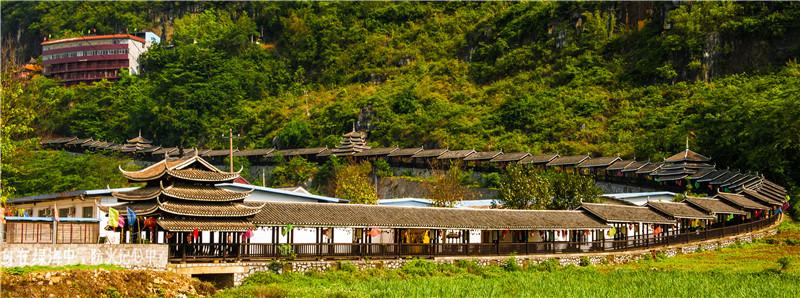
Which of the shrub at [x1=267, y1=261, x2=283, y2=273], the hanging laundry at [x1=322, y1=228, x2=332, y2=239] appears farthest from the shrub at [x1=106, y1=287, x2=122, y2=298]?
the hanging laundry at [x1=322, y1=228, x2=332, y2=239]

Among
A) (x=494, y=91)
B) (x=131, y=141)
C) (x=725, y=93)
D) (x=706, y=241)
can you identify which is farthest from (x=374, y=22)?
(x=706, y=241)

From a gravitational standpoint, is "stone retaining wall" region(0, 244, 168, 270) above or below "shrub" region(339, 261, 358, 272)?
above

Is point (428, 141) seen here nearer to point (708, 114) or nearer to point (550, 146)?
point (550, 146)

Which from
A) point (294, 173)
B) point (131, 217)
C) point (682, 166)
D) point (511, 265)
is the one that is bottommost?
point (511, 265)

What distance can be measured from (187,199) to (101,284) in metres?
6.96

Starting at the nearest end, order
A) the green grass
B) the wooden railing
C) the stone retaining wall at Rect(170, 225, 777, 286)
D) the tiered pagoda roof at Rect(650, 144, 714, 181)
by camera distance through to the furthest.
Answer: the green grass, the stone retaining wall at Rect(170, 225, 777, 286), the wooden railing, the tiered pagoda roof at Rect(650, 144, 714, 181)

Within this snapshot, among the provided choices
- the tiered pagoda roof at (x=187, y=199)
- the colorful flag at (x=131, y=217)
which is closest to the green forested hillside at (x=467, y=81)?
the tiered pagoda roof at (x=187, y=199)

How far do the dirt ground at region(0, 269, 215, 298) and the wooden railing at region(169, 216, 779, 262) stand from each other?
2330 mm

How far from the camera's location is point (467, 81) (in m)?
135

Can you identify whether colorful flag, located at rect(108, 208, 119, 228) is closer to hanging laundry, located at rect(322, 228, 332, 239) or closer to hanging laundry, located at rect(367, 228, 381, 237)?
hanging laundry, located at rect(322, 228, 332, 239)

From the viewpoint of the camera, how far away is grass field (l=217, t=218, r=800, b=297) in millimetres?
40125

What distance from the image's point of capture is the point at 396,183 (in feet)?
320

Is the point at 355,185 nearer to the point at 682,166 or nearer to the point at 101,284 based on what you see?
the point at 682,166

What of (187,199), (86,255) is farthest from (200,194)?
(86,255)
